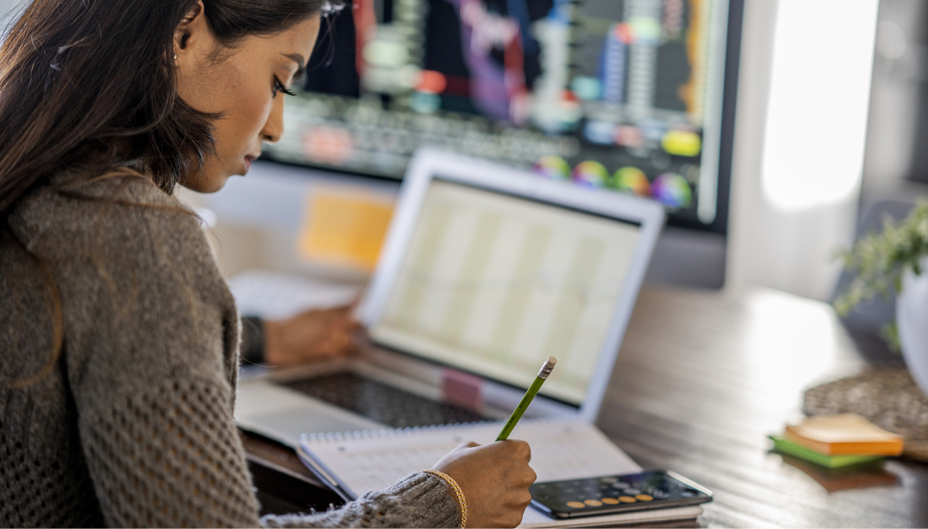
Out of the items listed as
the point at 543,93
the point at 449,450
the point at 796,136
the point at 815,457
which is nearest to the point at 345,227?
the point at 543,93

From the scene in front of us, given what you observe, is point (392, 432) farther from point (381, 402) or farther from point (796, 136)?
point (796, 136)

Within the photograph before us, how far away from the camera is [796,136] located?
1.21m

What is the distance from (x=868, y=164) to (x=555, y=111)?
2210mm

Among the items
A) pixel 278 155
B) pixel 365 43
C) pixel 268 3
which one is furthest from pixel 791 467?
pixel 278 155

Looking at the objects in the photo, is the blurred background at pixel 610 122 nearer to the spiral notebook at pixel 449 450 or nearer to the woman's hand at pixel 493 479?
the spiral notebook at pixel 449 450

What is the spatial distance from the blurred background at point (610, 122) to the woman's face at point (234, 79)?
317mm

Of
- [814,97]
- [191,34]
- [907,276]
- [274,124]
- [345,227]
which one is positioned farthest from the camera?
[345,227]

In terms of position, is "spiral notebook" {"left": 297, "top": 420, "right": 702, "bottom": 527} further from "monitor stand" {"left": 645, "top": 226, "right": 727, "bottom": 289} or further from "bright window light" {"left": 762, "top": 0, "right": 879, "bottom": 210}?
"bright window light" {"left": 762, "top": 0, "right": 879, "bottom": 210}

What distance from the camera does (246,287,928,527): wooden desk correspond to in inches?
29.3

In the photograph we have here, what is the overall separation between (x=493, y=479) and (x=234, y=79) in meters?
0.36

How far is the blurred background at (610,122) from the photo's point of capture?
1207 millimetres

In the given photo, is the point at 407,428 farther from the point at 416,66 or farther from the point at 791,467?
the point at 416,66

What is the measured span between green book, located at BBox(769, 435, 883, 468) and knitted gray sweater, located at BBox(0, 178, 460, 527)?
0.56 metres

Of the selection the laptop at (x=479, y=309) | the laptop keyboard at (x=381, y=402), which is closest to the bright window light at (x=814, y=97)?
the laptop at (x=479, y=309)
